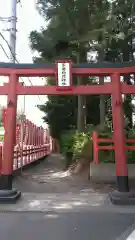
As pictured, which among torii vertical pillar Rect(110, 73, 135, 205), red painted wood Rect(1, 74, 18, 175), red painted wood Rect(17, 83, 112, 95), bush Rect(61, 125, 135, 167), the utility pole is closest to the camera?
torii vertical pillar Rect(110, 73, 135, 205)

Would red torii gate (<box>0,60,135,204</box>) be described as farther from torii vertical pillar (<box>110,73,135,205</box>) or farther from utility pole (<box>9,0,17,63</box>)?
utility pole (<box>9,0,17,63</box>)

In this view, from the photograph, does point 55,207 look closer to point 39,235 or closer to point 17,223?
point 17,223

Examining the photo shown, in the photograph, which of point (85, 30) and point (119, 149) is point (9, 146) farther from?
point (85, 30)

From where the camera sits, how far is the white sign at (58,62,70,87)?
7.73m

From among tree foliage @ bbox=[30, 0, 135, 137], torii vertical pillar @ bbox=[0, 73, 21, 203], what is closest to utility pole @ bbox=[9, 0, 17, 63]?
tree foliage @ bbox=[30, 0, 135, 137]

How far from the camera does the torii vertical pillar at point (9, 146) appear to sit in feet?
24.5

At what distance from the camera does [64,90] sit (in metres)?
7.80

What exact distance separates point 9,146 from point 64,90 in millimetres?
2032

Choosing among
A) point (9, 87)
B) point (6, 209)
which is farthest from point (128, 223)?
point (9, 87)

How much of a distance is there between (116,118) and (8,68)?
314 centimetres

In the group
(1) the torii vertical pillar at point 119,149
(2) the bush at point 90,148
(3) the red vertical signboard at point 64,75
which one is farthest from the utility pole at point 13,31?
(1) the torii vertical pillar at point 119,149

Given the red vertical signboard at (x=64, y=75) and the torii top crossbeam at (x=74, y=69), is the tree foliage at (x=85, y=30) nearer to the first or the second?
the torii top crossbeam at (x=74, y=69)

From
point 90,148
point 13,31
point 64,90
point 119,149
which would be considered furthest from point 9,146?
point 13,31

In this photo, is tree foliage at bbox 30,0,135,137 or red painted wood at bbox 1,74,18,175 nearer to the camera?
red painted wood at bbox 1,74,18,175
